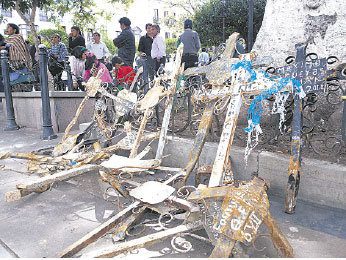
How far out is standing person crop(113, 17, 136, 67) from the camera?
695 centimetres

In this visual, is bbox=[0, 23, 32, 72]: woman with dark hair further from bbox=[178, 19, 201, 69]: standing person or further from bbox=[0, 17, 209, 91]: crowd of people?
bbox=[178, 19, 201, 69]: standing person

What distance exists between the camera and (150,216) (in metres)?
2.53

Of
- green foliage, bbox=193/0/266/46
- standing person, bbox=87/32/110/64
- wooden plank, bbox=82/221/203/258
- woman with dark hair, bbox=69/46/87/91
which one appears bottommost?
wooden plank, bbox=82/221/203/258

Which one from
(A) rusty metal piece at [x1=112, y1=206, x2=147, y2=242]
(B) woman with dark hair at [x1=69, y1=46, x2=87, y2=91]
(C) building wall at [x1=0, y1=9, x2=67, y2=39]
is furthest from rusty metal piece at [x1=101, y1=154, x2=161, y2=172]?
(C) building wall at [x1=0, y1=9, x2=67, y2=39]

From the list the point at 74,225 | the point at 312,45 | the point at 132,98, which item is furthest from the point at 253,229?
the point at 312,45

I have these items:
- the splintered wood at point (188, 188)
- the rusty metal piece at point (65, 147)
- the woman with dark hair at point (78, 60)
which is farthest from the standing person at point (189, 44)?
the rusty metal piece at point (65, 147)

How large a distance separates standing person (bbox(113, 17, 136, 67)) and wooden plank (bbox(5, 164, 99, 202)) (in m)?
4.50

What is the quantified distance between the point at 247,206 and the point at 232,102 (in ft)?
4.17

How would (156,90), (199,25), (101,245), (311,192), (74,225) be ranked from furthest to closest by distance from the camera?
1. (199,25)
2. (156,90)
3. (311,192)
4. (74,225)
5. (101,245)

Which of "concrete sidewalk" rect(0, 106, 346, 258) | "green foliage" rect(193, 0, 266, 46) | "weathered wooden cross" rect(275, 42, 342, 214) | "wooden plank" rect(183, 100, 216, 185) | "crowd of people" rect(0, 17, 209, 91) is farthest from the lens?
"green foliage" rect(193, 0, 266, 46)

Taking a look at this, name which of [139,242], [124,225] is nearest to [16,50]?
[124,225]

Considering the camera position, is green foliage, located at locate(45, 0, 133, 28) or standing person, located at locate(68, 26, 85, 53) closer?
standing person, located at locate(68, 26, 85, 53)

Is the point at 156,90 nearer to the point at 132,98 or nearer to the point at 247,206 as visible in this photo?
the point at 132,98

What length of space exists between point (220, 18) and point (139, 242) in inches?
524
